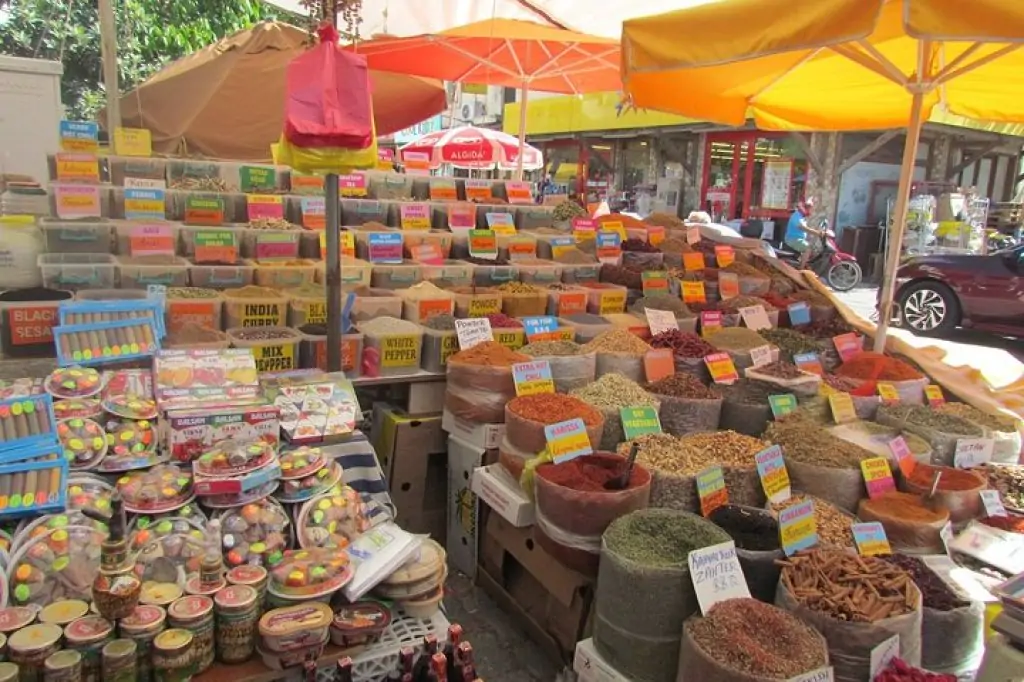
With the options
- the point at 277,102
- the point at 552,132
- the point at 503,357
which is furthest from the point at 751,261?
the point at 552,132

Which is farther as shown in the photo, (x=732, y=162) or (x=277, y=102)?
(x=732, y=162)

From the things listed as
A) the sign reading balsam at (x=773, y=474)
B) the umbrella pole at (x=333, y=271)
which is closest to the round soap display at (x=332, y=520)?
the umbrella pole at (x=333, y=271)

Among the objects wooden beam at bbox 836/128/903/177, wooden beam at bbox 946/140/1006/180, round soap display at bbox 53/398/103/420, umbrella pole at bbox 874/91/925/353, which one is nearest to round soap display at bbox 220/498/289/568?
round soap display at bbox 53/398/103/420

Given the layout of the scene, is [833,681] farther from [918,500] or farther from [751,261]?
[751,261]

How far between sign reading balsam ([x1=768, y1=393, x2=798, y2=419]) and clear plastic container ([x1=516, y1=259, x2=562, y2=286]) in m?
1.32

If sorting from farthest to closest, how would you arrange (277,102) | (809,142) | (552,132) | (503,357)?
(552,132) → (809,142) → (277,102) → (503,357)

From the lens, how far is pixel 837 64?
3635 mm

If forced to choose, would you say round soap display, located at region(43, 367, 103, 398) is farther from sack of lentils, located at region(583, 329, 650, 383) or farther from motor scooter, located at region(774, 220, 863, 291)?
motor scooter, located at region(774, 220, 863, 291)

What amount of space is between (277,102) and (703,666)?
5.37 metres

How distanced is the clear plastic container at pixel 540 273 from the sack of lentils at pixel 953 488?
184 centimetres

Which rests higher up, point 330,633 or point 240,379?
→ point 240,379

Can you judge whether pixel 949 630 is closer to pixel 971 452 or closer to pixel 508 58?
pixel 971 452

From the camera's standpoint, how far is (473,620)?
7.68ft

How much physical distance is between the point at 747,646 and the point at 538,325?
1.73m
